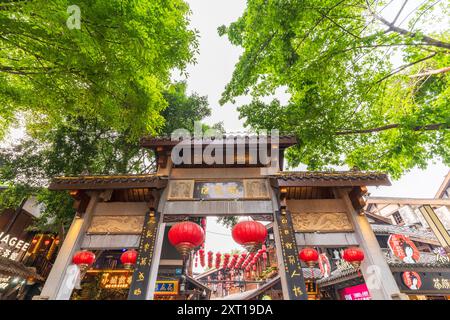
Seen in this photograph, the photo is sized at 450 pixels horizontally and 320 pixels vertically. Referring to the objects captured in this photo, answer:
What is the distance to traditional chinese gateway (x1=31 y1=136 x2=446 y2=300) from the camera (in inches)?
211

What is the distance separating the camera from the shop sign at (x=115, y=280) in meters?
11.7

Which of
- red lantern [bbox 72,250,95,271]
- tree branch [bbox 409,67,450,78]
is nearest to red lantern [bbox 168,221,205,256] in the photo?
red lantern [bbox 72,250,95,271]

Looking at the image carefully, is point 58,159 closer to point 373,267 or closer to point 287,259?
point 287,259

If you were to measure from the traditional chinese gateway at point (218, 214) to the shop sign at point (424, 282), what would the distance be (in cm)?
787

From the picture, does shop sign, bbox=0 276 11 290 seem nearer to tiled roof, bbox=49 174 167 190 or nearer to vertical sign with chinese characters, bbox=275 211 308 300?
tiled roof, bbox=49 174 167 190

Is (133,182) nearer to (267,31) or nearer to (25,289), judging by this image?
(267,31)

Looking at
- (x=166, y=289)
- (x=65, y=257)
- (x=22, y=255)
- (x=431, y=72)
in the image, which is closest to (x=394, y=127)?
(x=431, y=72)

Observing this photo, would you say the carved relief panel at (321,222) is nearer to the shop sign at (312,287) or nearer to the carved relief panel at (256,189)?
the carved relief panel at (256,189)

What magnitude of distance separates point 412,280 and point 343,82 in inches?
429

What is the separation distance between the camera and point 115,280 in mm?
11898

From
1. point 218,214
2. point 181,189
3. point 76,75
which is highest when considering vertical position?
point 76,75

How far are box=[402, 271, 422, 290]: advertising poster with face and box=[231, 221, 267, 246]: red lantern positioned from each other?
10593 mm

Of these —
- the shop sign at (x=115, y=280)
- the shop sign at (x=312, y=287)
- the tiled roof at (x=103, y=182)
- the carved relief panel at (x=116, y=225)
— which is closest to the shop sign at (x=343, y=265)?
the shop sign at (x=312, y=287)
